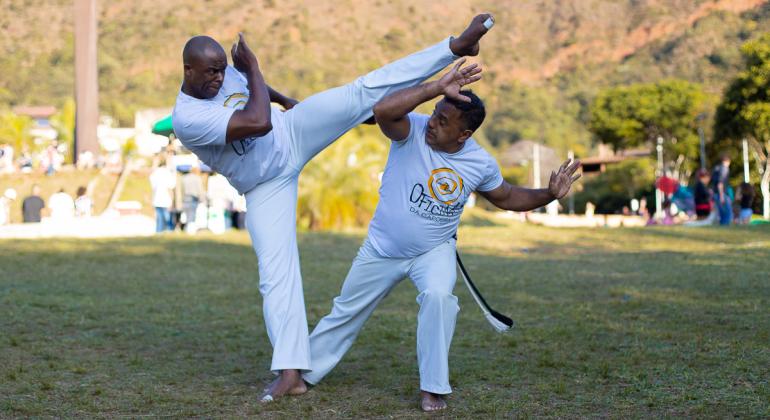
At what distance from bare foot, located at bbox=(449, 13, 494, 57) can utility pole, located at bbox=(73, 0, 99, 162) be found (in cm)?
3879

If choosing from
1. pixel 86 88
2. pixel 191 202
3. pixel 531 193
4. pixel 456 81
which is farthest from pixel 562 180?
pixel 86 88

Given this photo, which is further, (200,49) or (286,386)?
(286,386)

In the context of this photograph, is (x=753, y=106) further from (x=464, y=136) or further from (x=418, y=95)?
(x=418, y=95)

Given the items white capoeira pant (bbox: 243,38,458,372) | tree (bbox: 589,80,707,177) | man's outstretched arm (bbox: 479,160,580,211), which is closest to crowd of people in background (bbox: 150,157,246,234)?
white capoeira pant (bbox: 243,38,458,372)

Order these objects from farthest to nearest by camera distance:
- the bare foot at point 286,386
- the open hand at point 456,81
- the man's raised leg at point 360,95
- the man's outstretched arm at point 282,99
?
the man's outstretched arm at point 282,99
the bare foot at point 286,386
the man's raised leg at point 360,95
the open hand at point 456,81

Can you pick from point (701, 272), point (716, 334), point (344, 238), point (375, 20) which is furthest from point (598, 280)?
point (375, 20)

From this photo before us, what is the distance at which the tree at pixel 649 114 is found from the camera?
70.0 m

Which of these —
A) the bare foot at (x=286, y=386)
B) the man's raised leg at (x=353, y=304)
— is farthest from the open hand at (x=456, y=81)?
the bare foot at (x=286, y=386)

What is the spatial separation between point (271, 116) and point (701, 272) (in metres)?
8.07

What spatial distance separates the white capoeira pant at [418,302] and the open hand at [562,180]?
2.07 ft

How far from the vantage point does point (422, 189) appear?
563 cm

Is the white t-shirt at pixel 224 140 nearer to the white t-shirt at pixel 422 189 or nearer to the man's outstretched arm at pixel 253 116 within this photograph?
the man's outstretched arm at pixel 253 116

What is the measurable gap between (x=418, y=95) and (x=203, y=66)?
1.20 m

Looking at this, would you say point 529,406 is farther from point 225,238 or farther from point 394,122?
point 225,238
